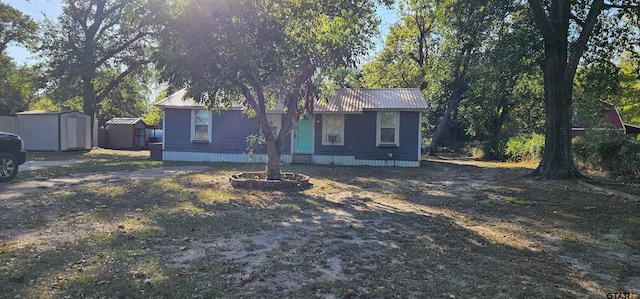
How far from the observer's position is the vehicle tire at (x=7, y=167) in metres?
9.34

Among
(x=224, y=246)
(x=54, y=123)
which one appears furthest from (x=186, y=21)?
(x=54, y=123)

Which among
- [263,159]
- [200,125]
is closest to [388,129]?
[263,159]

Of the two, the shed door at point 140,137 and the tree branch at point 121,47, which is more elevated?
the tree branch at point 121,47

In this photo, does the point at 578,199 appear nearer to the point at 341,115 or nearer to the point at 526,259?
the point at 526,259

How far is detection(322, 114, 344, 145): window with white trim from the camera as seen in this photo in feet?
52.4

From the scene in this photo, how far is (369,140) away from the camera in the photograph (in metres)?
15.8

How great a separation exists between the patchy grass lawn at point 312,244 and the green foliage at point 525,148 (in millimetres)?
9346

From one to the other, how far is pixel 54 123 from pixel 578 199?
2198cm

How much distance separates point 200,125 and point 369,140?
705 centimetres

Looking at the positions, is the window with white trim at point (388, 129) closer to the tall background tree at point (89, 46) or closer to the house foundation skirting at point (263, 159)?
the house foundation skirting at point (263, 159)

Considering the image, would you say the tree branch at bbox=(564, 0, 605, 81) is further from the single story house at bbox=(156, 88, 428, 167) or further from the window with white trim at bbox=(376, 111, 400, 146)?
the window with white trim at bbox=(376, 111, 400, 146)

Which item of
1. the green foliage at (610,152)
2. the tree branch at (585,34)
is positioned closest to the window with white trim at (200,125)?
the tree branch at (585,34)

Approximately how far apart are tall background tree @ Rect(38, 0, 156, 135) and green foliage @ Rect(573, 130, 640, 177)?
20.0m

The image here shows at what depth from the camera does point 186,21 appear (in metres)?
8.02
